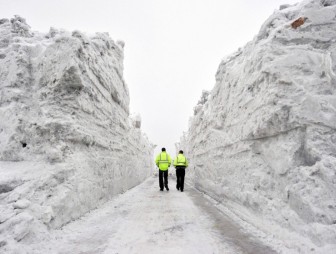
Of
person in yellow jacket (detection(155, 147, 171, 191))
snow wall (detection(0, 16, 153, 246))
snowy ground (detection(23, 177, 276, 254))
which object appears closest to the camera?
snowy ground (detection(23, 177, 276, 254))

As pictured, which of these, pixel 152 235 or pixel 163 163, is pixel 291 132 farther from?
pixel 163 163

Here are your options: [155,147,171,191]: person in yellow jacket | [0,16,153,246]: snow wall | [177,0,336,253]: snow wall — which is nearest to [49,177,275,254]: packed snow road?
[0,16,153,246]: snow wall

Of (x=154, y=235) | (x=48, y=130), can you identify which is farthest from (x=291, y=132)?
(x=48, y=130)

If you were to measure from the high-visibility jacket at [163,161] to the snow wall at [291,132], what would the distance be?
406cm

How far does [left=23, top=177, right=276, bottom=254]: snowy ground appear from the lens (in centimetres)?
254

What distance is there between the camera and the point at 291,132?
3188 mm

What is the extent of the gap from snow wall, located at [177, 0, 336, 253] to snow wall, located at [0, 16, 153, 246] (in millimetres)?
3141

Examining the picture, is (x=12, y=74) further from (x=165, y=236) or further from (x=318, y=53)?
(x=318, y=53)

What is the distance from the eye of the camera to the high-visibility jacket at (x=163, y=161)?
8875 millimetres

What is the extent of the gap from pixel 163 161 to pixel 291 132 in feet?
20.7

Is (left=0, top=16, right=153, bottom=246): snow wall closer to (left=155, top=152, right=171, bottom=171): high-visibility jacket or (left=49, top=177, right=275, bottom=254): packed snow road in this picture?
(left=49, top=177, right=275, bottom=254): packed snow road

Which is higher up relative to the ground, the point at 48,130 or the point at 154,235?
the point at 48,130

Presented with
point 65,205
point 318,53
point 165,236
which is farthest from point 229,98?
point 65,205

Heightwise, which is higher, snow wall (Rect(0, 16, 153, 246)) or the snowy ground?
snow wall (Rect(0, 16, 153, 246))
